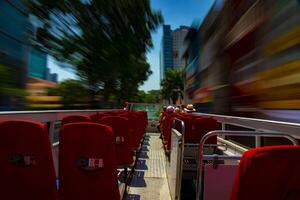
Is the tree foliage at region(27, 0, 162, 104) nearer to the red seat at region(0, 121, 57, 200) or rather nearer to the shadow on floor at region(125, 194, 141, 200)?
the shadow on floor at region(125, 194, 141, 200)

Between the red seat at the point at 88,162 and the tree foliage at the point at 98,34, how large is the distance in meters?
10.3

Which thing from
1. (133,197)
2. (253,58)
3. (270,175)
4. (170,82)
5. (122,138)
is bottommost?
(133,197)

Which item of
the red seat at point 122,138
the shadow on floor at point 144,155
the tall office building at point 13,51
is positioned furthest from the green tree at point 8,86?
the shadow on floor at point 144,155

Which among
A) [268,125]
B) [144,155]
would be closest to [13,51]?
[268,125]

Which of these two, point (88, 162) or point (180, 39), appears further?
point (180, 39)

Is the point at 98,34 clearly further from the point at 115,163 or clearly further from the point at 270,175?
the point at 270,175

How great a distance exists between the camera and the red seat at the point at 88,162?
3068 millimetres

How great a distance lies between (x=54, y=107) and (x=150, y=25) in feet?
28.8

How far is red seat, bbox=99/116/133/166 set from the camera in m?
5.85

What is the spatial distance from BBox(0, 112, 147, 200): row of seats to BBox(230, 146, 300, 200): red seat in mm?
1325

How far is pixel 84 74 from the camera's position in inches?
634

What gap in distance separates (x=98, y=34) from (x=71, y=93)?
4.17 m

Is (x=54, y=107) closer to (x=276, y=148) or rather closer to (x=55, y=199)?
(x=55, y=199)

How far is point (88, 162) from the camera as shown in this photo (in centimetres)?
313
